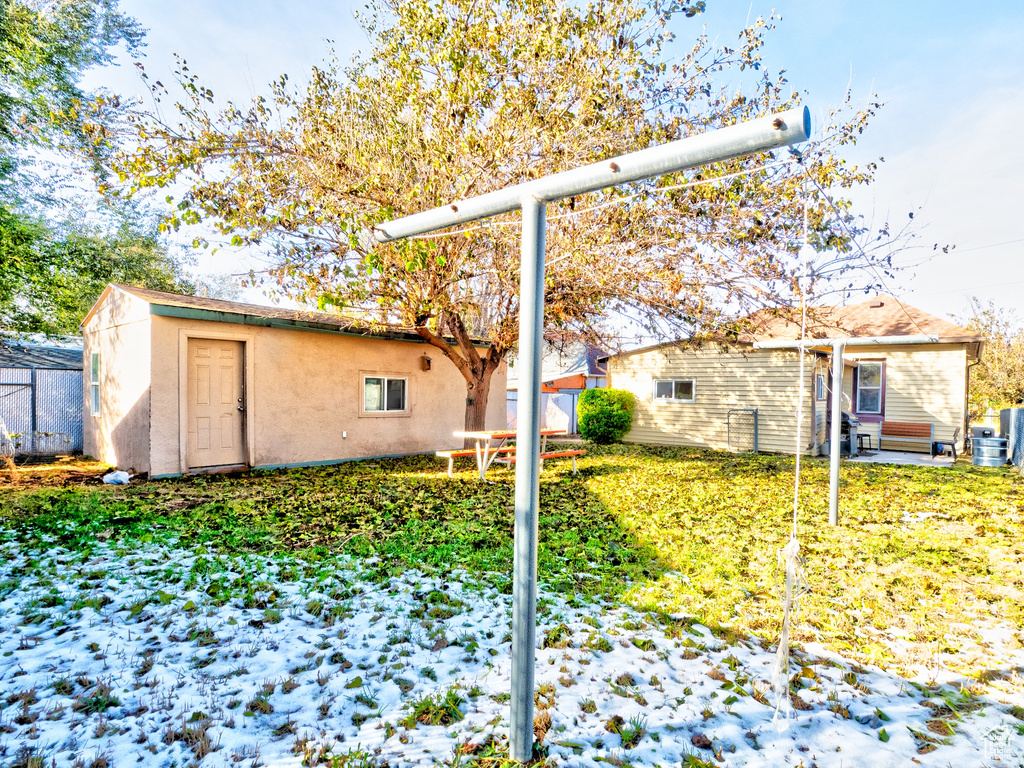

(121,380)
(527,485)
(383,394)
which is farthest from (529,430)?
(121,380)

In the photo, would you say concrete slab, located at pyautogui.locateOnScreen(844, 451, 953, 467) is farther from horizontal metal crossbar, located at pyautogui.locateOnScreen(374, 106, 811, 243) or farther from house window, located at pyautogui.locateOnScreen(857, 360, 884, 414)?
horizontal metal crossbar, located at pyautogui.locateOnScreen(374, 106, 811, 243)

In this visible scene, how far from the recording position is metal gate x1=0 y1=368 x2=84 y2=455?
455 inches

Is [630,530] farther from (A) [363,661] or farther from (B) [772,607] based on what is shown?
(A) [363,661]

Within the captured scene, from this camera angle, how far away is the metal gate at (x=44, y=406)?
1155cm

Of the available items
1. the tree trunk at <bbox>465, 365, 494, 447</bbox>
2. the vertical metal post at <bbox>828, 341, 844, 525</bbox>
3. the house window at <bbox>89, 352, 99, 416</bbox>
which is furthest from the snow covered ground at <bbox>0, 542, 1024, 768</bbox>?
the house window at <bbox>89, 352, 99, 416</bbox>

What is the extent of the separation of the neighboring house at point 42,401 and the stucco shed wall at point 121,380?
83.9 inches

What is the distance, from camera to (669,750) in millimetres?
2092

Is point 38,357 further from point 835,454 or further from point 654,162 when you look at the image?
point 835,454

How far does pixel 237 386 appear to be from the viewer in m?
9.08

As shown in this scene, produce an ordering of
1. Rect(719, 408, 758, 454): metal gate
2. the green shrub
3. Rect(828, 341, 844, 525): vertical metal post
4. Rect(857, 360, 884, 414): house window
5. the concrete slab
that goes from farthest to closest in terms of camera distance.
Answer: the green shrub, Rect(857, 360, 884, 414): house window, Rect(719, 408, 758, 454): metal gate, the concrete slab, Rect(828, 341, 844, 525): vertical metal post

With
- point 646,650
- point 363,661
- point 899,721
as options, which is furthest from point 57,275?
point 899,721

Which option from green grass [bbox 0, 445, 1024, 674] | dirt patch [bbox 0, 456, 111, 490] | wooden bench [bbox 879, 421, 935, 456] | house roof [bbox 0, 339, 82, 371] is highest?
house roof [bbox 0, 339, 82, 371]

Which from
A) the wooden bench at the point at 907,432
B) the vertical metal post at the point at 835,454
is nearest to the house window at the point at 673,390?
the wooden bench at the point at 907,432

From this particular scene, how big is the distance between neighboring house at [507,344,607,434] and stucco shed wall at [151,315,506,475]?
5506 millimetres
